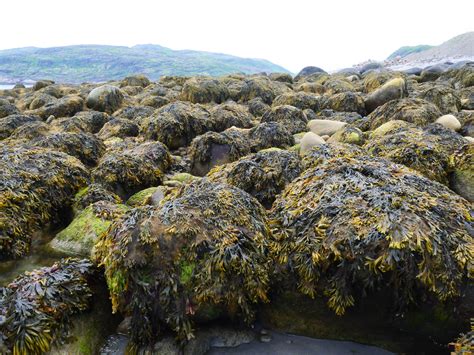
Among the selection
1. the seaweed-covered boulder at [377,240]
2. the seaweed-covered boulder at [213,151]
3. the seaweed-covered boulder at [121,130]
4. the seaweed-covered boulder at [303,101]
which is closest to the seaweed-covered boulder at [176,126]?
the seaweed-covered boulder at [121,130]

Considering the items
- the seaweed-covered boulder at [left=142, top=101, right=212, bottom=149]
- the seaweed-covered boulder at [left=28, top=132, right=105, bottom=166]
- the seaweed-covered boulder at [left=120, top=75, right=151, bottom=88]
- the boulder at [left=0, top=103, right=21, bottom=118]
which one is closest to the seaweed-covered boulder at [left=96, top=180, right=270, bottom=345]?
the seaweed-covered boulder at [left=28, top=132, right=105, bottom=166]

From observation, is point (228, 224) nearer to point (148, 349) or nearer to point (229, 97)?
point (148, 349)

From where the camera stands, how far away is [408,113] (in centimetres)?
602

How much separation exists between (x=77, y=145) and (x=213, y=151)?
89.7 inches

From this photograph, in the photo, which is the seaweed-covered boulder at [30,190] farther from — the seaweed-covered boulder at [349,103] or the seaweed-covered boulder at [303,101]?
the seaweed-covered boulder at [303,101]

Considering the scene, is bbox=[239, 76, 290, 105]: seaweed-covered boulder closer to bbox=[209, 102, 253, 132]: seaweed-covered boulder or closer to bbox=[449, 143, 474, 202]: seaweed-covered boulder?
bbox=[209, 102, 253, 132]: seaweed-covered boulder

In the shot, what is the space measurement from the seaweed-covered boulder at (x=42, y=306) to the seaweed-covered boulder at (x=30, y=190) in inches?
40.2

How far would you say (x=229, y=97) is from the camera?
11688 millimetres

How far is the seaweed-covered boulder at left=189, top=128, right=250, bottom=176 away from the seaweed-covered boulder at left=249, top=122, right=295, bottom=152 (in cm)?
46

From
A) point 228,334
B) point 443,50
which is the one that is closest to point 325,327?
point 228,334

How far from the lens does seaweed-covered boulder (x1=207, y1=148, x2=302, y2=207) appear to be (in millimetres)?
3691

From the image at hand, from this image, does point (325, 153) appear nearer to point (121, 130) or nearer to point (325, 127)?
point (325, 127)

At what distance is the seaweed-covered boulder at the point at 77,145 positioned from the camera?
17.7 ft

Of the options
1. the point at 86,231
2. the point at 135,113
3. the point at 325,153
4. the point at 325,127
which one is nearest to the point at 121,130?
the point at 135,113
